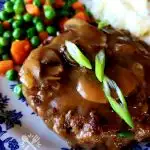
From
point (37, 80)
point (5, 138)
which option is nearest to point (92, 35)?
point (37, 80)

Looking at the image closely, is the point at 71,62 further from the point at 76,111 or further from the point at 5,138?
the point at 5,138

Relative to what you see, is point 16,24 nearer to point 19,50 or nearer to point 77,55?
point 19,50

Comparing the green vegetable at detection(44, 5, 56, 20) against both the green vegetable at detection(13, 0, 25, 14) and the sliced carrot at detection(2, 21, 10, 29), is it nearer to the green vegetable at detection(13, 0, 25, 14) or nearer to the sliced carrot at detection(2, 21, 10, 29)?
the green vegetable at detection(13, 0, 25, 14)

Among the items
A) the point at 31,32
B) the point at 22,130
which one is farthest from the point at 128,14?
the point at 22,130

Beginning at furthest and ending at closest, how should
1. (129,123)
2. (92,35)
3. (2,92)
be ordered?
(2,92)
(92,35)
(129,123)

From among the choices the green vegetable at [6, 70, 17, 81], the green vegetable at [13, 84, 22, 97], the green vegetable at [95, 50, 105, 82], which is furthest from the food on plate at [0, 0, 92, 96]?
the green vegetable at [95, 50, 105, 82]

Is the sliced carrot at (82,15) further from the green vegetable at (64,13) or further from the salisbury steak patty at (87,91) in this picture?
the salisbury steak patty at (87,91)
